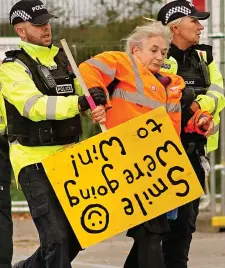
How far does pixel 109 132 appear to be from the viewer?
5480 millimetres

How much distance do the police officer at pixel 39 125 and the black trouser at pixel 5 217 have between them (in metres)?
0.77

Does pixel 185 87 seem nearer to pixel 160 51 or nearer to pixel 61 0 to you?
pixel 160 51

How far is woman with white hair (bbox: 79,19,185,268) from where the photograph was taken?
562 cm

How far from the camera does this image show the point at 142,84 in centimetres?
564

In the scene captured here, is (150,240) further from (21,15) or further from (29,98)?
(21,15)

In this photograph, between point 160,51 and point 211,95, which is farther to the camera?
point 211,95

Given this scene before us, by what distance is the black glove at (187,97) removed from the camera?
6018mm

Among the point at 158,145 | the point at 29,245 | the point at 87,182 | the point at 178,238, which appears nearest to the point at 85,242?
the point at 87,182

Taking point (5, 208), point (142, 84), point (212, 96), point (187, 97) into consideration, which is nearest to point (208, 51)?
point (212, 96)

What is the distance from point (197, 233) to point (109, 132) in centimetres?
369

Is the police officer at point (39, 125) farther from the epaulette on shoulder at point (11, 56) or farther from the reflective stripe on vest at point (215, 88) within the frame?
the reflective stripe on vest at point (215, 88)

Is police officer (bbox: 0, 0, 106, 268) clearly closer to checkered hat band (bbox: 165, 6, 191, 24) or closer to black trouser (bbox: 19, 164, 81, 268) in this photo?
black trouser (bbox: 19, 164, 81, 268)

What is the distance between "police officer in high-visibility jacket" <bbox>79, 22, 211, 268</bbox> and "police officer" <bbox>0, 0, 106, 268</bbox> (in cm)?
23

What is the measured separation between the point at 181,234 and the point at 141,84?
128cm
